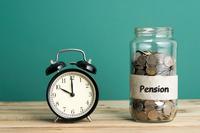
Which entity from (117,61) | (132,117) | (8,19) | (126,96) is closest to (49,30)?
(8,19)

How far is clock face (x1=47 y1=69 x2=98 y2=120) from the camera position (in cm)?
99

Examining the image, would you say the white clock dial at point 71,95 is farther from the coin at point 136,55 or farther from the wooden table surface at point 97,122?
the coin at point 136,55

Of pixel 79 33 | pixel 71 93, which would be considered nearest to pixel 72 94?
pixel 71 93

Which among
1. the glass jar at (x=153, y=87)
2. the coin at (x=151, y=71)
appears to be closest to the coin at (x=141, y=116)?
the glass jar at (x=153, y=87)

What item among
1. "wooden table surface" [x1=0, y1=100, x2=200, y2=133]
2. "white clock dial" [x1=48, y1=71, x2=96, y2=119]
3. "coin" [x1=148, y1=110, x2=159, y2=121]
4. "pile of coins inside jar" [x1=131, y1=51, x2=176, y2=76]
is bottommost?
"wooden table surface" [x1=0, y1=100, x2=200, y2=133]

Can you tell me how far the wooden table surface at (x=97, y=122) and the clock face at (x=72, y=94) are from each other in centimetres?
3

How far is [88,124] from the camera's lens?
3.18 feet

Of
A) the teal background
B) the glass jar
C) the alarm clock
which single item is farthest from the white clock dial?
the teal background

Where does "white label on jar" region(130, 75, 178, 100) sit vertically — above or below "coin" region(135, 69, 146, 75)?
below

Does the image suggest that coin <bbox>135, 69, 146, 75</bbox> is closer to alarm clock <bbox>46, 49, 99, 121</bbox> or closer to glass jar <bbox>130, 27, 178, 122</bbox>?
glass jar <bbox>130, 27, 178, 122</bbox>

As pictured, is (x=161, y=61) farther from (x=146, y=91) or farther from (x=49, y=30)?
(x=49, y=30)

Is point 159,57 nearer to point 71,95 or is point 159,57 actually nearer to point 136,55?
point 136,55

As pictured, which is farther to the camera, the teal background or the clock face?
the teal background

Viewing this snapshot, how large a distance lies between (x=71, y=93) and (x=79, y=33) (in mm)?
467
